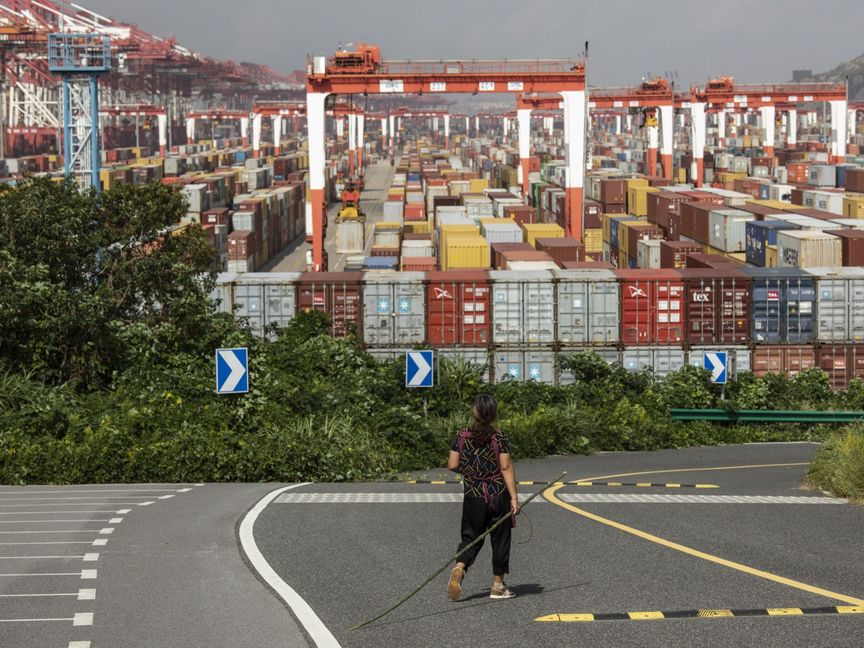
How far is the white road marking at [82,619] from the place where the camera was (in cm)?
829

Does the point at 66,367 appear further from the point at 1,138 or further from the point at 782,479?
the point at 1,138

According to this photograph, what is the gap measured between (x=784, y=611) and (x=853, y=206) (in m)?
58.6

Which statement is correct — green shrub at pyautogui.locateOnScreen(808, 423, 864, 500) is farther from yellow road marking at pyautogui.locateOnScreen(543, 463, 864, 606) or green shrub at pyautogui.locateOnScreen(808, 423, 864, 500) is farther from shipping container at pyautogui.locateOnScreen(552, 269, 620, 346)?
shipping container at pyautogui.locateOnScreen(552, 269, 620, 346)

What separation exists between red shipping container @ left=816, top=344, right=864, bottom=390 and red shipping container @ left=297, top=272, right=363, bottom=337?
40.6 ft

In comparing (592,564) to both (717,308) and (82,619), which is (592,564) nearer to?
(82,619)

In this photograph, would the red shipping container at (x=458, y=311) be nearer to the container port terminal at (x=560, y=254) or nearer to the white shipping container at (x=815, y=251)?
the container port terminal at (x=560, y=254)

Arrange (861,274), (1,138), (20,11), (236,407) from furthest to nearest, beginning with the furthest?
(20,11) < (1,138) < (861,274) < (236,407)

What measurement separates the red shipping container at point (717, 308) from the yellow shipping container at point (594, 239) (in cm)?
4210

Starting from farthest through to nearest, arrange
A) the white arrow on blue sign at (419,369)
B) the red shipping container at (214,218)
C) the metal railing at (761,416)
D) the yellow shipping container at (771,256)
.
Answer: the red shipping container at (214,218)
the yellow shipping container at (771,256)
the metal railing at (761,416)
the white arrow on blue sign at (419,369)

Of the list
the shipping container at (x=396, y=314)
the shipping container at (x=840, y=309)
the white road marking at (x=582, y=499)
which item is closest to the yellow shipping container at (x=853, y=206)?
the shipping container at (x=840, y=309)

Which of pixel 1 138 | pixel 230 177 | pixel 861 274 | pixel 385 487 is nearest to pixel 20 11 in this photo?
pixel 1 138

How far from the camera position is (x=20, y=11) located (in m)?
182

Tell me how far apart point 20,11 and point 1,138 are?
3970 centimetres

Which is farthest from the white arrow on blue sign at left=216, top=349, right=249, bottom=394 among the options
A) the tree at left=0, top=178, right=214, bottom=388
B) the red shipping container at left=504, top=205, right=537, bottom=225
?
the red shipping container at left=504, top=205, right=537, bottom=225
